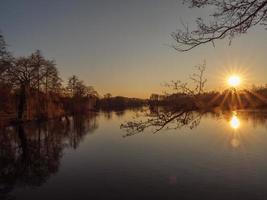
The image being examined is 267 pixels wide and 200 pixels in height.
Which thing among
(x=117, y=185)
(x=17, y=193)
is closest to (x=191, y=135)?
(x=117, y=185)

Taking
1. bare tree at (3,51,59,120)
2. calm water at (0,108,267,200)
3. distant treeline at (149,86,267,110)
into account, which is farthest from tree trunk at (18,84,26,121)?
distant treeline at (149,86,267,110)

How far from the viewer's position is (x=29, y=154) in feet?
66.9

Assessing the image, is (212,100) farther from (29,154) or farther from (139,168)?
(29,154)

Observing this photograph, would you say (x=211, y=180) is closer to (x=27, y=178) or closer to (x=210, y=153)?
(x=210, y=153)

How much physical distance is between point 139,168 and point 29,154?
882cm

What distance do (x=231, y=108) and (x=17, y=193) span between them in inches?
436

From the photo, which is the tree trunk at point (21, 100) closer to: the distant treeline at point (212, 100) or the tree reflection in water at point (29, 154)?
the tree reflection in water at point (29, 154)

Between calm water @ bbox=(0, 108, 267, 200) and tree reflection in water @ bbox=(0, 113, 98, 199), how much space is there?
44mm

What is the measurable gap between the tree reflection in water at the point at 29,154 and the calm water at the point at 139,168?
0.14 ft

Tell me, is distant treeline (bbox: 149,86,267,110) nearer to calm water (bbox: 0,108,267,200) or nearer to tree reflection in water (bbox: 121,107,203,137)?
tree reflection in water (bbox: 121,107,203,137)

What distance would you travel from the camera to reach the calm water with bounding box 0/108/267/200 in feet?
39.0

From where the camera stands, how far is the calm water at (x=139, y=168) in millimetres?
11875

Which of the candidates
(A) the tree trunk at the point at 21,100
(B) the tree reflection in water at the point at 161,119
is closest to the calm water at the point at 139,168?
(B) the tree reflection in water at the point at 161,119

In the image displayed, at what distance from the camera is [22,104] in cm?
3919
